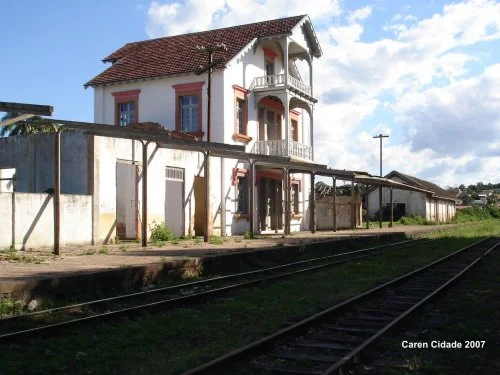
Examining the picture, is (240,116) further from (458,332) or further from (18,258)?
(458,332)

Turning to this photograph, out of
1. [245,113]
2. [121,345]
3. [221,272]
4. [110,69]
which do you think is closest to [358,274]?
[221,272]

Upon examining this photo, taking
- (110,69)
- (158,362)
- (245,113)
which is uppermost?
(110,69)

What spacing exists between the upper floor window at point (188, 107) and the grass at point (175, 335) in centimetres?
1566

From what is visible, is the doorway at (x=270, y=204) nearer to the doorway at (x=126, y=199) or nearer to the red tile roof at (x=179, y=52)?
the red tile roof at (x=179, y=52)

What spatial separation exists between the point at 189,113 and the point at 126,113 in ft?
11.6

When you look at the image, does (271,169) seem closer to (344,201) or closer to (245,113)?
(245,113)

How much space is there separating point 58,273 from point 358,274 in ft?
21.9

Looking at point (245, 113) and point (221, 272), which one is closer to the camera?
point (221, 272)

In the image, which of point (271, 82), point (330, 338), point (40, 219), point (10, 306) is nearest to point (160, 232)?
point (40, 219)

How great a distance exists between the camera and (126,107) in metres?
28.4

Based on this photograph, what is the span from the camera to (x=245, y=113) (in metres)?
27.1

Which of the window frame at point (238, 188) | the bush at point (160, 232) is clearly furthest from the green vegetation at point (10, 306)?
the window frame at point (238, 188)

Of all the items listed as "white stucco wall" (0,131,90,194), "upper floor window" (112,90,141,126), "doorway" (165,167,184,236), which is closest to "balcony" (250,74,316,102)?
"upper floor window" (112,90,141,126)

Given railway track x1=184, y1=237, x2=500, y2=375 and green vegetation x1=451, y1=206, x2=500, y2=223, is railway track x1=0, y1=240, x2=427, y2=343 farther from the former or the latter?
green vegetation x1=451, y1=206, x2=500, y2=223
